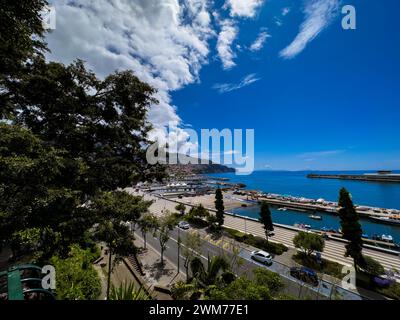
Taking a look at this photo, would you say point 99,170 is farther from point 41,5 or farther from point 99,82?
point 41,5

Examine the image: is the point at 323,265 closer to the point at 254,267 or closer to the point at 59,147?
the point at 254,267

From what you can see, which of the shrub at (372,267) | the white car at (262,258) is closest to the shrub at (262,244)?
the white car at (262,258)

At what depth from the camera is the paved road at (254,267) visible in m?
12.9

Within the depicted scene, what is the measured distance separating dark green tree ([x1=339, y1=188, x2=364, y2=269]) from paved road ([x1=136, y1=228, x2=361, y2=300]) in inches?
142

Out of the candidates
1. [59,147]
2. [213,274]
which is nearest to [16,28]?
[59,147]

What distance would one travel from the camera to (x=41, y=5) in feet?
16.6

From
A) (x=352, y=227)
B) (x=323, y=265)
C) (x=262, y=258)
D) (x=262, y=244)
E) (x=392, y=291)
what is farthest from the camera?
(x=262, y=244)

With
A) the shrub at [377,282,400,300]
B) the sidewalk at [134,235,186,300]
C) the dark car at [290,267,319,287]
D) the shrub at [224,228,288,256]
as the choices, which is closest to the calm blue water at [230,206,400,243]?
the shrub at [224,228,288,256]

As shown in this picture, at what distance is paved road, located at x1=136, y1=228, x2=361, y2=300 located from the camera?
1288 cm

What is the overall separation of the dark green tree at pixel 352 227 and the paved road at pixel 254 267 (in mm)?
3613

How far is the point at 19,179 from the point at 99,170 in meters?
3.30

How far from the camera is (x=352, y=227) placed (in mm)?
16844

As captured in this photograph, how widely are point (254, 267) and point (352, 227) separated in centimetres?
943

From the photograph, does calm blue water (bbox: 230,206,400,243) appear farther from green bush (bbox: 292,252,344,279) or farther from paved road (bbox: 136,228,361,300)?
paved road (bbox: 136,228,361,300)
